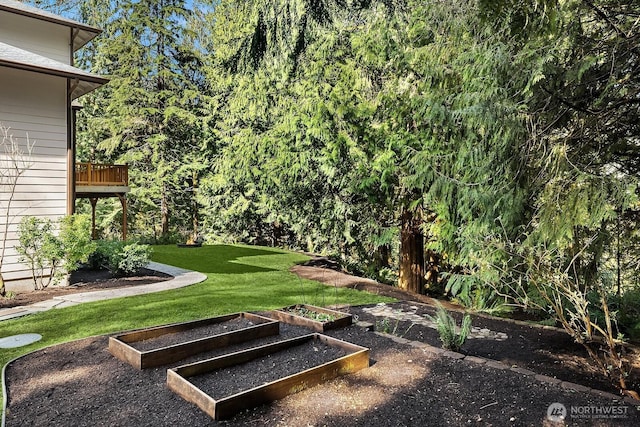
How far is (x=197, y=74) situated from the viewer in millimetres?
20781

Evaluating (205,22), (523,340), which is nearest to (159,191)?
(205,22)

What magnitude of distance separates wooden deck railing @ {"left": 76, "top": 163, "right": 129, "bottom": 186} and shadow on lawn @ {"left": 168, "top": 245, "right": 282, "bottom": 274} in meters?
2.97

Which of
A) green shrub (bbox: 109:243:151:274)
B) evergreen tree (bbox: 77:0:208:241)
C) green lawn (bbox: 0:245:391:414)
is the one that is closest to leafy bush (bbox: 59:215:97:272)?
green shrub (bbox: 109:243:151:274)

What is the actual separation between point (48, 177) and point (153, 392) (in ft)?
22.1

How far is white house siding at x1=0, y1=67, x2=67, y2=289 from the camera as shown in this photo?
300 inches

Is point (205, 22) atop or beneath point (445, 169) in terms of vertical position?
atop

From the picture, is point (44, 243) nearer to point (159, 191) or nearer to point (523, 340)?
point (523, 340)

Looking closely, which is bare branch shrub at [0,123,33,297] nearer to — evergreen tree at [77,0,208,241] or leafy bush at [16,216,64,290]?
leafy bush at [16,216,64,290]

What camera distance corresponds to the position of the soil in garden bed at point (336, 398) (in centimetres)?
287

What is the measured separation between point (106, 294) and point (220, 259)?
16.2ft

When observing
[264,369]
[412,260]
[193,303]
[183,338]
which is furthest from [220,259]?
[264,369]

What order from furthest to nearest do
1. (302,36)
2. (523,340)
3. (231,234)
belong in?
(231,234) < (523,340) < (302,36)

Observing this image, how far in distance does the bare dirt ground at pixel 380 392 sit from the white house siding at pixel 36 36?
24.8 ft

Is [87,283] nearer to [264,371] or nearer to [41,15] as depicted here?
[41,15]
